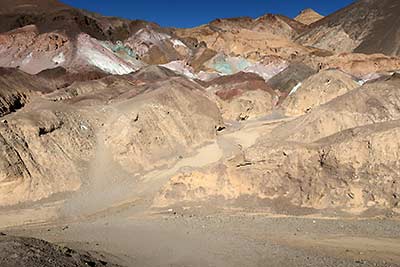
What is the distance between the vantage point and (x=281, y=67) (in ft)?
258

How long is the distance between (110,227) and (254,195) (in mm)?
5351

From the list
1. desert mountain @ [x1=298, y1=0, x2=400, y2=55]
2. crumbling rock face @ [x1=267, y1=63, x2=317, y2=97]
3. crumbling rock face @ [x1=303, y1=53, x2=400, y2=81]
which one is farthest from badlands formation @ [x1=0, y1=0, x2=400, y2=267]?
desert mountain @ [x1=298, y1=0, x2=400, y2=55]

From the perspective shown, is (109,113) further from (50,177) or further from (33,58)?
(33,58)

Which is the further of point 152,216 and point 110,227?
point 152,216

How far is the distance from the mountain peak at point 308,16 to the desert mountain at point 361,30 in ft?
109

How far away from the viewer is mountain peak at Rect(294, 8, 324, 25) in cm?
17110

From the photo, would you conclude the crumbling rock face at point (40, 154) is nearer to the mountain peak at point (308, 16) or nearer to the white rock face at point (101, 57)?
the white rock face at point (101, 57)

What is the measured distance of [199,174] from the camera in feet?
71.8

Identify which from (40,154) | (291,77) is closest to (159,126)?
(40,154)

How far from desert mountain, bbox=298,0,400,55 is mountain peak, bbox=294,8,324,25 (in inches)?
1309

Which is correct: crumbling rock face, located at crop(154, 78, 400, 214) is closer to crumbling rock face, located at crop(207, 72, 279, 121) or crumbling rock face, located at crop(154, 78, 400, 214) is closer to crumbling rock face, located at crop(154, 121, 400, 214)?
crumbling rock face, located at crop(154, 121, 400, 214)

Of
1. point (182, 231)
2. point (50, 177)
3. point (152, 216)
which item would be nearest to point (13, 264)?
point (182, 231)

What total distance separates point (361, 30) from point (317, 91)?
78.8m

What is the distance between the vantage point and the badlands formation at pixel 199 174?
15.4 meters
